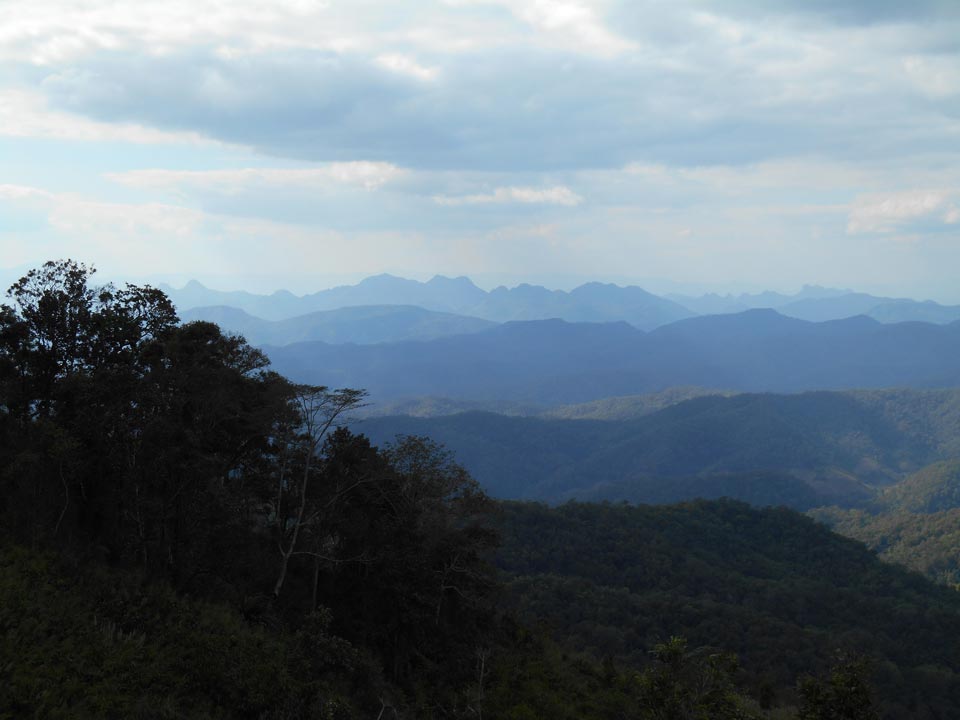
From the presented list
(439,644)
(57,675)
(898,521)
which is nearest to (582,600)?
(439,644)

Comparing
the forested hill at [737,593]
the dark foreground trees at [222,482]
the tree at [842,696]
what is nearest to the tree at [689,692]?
the tree at [842,696]

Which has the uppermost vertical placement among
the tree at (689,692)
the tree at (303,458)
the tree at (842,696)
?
the tree at (303,458)

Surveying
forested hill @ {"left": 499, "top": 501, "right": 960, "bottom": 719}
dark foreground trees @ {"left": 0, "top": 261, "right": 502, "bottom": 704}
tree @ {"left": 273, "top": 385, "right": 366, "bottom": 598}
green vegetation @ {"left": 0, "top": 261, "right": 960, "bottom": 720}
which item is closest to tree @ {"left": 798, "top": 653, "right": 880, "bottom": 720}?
green vegetation @ {"left": 0, "top": 261, "right": 960, "bottom": 720}

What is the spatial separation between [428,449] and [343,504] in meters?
3.29

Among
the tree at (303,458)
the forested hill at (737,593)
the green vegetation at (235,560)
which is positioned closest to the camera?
the green vegetation at (235,560)

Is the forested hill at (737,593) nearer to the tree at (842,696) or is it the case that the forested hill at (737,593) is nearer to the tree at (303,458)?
the tree at (303,458)

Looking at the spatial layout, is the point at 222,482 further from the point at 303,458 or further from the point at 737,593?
the point at 737,593

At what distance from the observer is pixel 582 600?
58.0 metres

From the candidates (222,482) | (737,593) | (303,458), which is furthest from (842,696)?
(737,593)

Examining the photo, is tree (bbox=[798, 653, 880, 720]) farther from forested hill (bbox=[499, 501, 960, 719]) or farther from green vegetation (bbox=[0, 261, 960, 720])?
forested hill (bbox=[499, 501, 960, 719])

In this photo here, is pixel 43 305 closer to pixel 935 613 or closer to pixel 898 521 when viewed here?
pixel 935 613

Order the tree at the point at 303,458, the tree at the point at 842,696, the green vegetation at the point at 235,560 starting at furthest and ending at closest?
the tree at the point at 303,458 < the green vegetation at the point at 235,560 < the tree at the point at 842,696

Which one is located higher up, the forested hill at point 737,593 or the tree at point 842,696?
the tree at point 842,696

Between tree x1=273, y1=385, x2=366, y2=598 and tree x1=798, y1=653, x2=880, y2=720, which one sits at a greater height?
tree x1=273, y1=385, x2=366, y2=598
